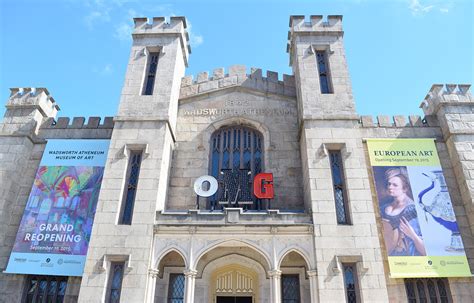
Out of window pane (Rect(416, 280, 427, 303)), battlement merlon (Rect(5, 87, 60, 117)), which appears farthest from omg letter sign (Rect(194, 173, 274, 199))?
battlement merlon (Rect(5, 87, 60, 117))

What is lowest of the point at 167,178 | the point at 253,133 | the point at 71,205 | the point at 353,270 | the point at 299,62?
the point at 353,270

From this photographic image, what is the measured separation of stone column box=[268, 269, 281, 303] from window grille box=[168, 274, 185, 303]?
428cm

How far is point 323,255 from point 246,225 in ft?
11.2

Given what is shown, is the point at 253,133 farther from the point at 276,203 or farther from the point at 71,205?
the point at 71,205

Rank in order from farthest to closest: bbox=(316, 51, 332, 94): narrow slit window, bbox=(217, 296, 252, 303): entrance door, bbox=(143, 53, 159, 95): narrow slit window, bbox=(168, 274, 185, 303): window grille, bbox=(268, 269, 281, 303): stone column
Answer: bbox=(143, 53, 159, 95): narrow slit window, bbox=(316, 51, 332, 94): narrow slit window, bbox=(217, 296, 252, 303): entrance door, bbox=(168, 274, 185, 303): window grille, bbox=(268, 269, 281, 303): stone column

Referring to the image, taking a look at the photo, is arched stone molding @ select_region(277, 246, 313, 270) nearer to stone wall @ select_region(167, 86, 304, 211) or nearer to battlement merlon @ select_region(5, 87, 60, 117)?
stone wall @ select_region(167, 86, 304, 211)

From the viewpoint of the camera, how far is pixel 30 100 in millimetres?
20062

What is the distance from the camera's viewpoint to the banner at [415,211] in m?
14.7

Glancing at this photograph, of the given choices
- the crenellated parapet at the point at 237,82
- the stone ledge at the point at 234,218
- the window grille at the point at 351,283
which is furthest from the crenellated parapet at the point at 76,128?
the window grille at the point at 351,283

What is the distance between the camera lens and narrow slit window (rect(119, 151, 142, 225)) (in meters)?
15.9

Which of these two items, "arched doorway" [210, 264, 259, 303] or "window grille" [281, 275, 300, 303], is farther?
"arched doorway" [210, 264, 259, 303]

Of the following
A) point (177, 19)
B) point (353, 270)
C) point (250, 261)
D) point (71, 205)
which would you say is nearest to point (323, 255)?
point (353, 270)

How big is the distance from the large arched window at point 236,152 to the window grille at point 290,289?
5158 millimetres

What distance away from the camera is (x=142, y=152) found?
56.3ft
